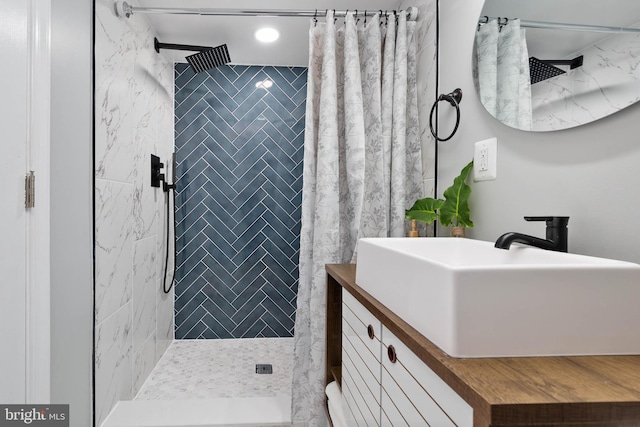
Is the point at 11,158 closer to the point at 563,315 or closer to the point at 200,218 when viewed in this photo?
the point at 563,315

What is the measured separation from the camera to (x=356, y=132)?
1.63 m

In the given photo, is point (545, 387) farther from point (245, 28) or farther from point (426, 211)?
point (245, 28)

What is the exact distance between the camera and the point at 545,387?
446 mm

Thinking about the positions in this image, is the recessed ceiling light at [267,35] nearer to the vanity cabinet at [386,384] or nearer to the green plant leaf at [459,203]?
the green plant leaf at [459,203]

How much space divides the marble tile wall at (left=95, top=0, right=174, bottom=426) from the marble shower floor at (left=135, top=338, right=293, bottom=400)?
0.12m

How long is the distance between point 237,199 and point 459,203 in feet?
6.40

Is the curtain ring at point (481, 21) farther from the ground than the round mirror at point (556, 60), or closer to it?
farther from the ground

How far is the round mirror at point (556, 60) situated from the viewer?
0.76m

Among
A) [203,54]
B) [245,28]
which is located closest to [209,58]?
[203,54]

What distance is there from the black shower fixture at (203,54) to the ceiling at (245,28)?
0.11 metres

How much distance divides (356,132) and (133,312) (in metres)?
1.59

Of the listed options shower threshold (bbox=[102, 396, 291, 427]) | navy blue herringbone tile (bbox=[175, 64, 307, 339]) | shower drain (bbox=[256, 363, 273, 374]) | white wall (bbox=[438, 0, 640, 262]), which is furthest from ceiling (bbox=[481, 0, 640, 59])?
shower drain (bbox=[256, 363, 273, 374])

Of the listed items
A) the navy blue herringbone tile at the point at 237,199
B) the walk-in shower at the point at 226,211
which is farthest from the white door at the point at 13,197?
the navy blue herringbone tile at the point at 237,199

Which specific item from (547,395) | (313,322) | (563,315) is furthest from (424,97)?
(547,395)
